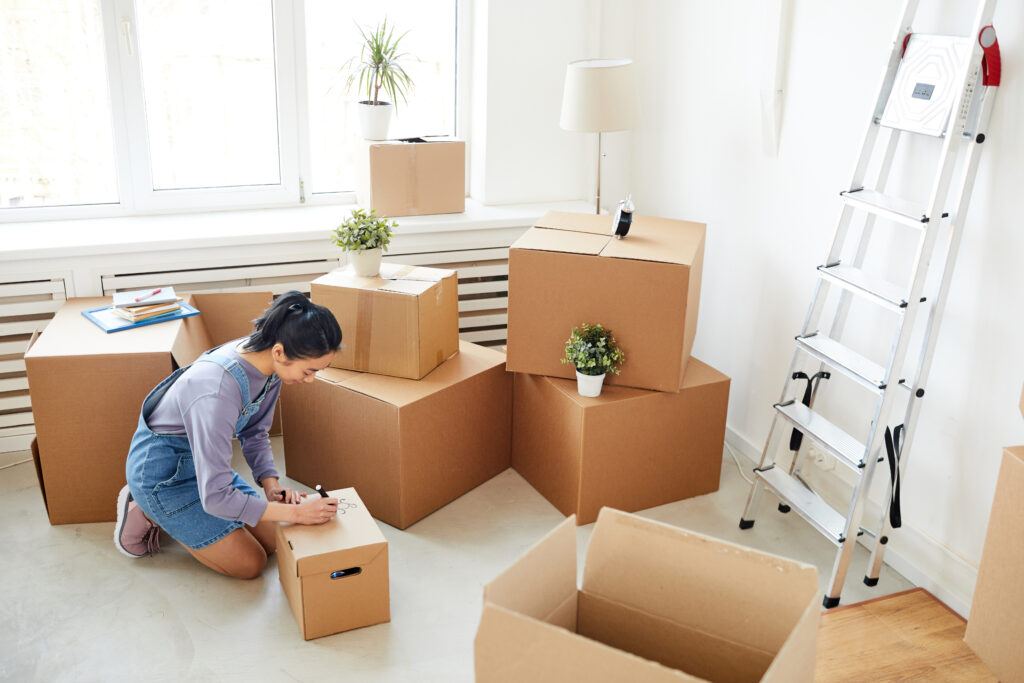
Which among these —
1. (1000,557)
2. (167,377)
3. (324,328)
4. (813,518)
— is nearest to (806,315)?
(813,518)

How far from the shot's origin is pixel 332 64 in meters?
3.79

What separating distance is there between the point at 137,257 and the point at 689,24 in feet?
7.51

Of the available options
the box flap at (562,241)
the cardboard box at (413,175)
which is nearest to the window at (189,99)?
the cardboard box at (413,175)

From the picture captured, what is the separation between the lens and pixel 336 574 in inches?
92.2

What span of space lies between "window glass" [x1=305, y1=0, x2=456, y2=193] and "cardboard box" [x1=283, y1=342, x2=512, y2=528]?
129 cm

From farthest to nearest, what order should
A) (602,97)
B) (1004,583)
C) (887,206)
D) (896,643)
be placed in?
(602,97) → (887,206) → (896,643) → (1004,583)

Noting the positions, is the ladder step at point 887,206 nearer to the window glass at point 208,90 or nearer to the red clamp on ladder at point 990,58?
the red clamp on ladder at point 990,58

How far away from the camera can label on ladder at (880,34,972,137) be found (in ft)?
7.39

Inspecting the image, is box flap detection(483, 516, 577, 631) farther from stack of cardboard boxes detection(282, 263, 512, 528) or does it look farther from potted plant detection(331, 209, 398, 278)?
potted plant detection(331, 209, 398, 278)

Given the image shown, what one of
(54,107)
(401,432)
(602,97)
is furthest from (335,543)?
(54,107)

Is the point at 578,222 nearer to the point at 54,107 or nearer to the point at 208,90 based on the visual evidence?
the point at 208,90

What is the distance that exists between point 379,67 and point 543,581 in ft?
9.69

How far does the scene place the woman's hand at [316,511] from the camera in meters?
2.38

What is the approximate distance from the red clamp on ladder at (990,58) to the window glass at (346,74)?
7.72 ft
